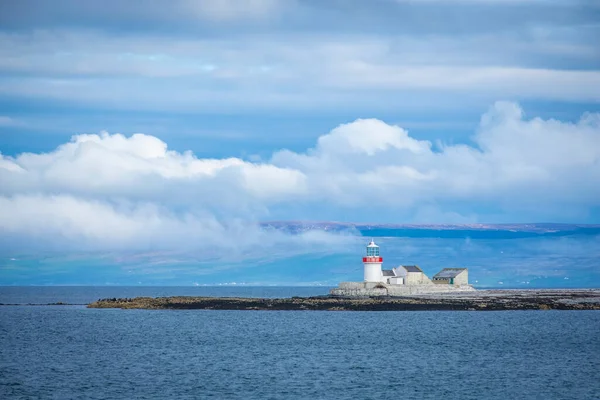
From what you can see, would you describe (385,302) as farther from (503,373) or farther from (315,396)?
(315,396)

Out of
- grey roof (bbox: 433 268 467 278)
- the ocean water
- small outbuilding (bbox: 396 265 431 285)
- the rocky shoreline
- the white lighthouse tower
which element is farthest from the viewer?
grey roof (bbox: 433 268 467 278)

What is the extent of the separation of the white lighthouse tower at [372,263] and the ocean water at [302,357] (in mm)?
22243

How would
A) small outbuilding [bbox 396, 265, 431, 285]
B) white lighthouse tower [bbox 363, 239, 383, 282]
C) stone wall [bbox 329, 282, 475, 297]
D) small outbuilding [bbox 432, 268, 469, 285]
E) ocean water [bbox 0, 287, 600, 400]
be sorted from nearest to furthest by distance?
ocean water [bbox 0, 287, 600, 400], stone wall [bbox 329, 282, 475, 297], white lighthouse tower [bbox 363, 239, 383, 282], small outbuilding [bbox 396, 265, 431, 285], small outbuilding [bbox 432, 268, 469, 285]

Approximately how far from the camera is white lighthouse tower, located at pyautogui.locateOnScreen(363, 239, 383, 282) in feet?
386

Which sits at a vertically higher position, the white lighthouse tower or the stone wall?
the white lighthouse tower

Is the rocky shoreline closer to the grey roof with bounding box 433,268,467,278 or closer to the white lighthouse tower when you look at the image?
the white lighthouse tower

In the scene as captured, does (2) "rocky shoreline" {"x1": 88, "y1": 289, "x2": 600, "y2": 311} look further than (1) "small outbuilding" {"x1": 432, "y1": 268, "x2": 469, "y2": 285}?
No

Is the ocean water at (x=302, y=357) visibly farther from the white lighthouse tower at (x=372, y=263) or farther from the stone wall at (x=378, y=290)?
the white lighthouse tower at (x=372, y=263)

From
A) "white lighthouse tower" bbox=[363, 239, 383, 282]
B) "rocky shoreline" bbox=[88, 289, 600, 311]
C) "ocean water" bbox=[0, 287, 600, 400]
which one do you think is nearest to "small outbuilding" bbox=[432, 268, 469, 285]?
"rocky shoreline" bbox=[88, 289, 600, 311]

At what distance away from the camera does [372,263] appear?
118 meters

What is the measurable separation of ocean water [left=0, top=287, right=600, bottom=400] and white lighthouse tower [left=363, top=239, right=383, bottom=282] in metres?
22.2

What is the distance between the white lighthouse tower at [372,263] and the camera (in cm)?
11762

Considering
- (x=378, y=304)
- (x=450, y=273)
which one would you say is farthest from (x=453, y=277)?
(x=378, y=304)

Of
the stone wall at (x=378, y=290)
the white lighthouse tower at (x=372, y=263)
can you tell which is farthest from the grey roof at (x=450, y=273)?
the white lighthouse tower at (x=372, y=263)
